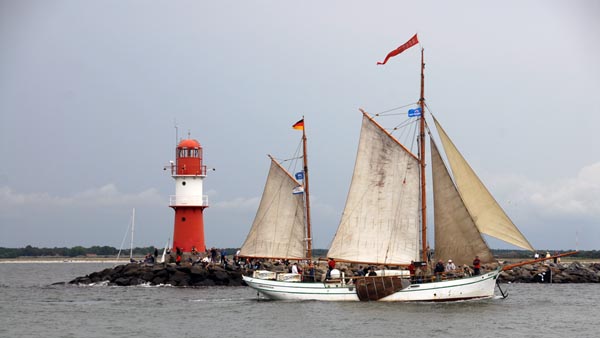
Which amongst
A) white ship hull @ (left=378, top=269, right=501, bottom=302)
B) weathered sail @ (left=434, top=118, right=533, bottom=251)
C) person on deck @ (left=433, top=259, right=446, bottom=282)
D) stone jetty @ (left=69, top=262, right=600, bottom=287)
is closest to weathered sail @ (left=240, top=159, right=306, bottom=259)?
stone jetty @ (left=69, top=262, right=600, bottom=287)

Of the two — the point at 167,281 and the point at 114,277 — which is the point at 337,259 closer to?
the point at 167,281

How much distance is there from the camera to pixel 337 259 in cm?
4612

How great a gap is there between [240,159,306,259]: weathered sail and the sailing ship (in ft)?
13.0

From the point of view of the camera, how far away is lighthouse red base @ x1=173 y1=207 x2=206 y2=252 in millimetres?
63125

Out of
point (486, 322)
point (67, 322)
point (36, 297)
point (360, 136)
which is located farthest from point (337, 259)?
point (36, 297)

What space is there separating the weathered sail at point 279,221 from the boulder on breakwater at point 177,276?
9381 millimetres

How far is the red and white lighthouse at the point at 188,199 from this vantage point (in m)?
63.2

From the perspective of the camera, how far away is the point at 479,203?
42969mm

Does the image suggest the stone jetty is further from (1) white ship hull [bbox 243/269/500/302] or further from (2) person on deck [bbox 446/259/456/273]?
(2) person on deck [bbox 446/259/456/273]

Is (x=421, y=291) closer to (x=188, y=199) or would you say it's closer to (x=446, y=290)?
(x=446, y=290)

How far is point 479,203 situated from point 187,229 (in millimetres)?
25735

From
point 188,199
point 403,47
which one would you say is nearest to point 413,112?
point 403,47

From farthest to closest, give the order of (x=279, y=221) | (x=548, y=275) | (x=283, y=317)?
1. (x=548, y=275)
2. (x=279, y=221)
3. (x=283, y=317)

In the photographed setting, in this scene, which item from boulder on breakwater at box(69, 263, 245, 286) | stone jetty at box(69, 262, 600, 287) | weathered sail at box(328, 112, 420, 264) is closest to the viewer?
weathered sail at box(328, 112, 420, 264)
